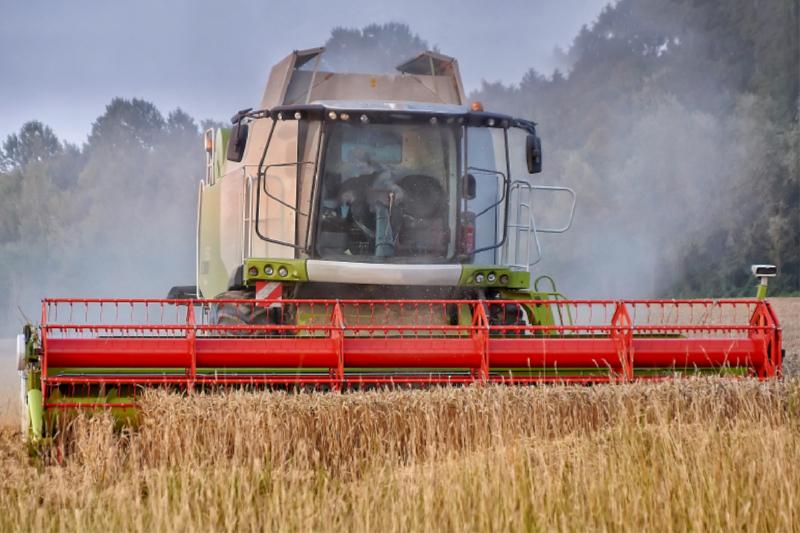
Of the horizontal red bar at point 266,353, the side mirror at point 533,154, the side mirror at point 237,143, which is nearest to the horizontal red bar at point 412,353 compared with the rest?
the horizontal red bar at point 266,353

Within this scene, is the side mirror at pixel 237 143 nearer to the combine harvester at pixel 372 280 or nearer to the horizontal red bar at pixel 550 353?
the combine harvester at pixel 372 280

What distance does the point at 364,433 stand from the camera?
15.0ft

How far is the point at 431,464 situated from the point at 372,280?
243 centimetres

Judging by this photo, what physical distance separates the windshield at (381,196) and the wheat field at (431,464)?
6.59 feet

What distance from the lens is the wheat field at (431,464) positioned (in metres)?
3.28

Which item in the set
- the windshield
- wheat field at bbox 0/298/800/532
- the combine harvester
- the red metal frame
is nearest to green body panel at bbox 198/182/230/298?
the combine harvester

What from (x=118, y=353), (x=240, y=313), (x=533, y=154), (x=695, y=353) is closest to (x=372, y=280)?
(x=240, y=313)

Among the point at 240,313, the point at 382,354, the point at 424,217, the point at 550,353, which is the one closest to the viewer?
the point at 382,354

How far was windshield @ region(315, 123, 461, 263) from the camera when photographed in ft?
21.5

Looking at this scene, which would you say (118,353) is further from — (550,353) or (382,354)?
(550,353)

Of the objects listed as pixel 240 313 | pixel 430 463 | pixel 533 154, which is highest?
pixel 533 154

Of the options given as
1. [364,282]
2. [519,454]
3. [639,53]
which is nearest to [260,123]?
[364,282]

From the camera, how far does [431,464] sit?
3.99 meters

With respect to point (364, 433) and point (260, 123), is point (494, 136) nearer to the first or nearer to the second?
point (260, 123)
